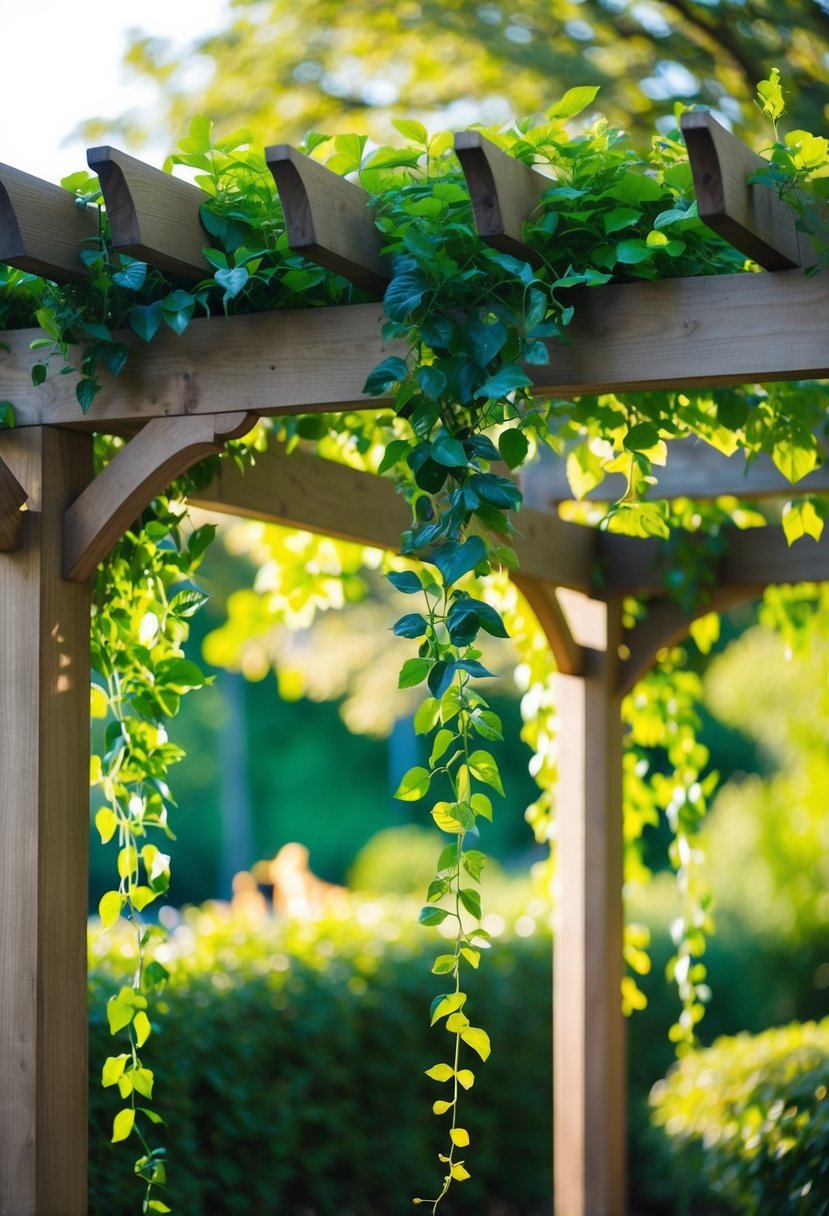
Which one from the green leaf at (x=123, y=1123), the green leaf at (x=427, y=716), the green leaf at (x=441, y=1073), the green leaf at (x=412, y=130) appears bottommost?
the green leaf at (x=123, y=1123)

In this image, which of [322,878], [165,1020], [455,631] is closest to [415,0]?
[165,1020]

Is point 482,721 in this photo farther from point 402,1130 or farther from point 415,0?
point 415,0

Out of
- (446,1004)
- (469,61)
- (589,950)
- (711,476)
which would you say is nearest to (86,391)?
(446,1004)

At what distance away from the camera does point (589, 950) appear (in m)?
4.50

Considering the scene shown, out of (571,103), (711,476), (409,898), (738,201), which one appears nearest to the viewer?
(738,201)

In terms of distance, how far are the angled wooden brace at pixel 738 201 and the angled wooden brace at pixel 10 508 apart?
1.24 m

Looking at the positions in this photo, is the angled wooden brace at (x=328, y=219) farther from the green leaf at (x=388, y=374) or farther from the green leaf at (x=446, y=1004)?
the green leaf at (x=446, y=1004)

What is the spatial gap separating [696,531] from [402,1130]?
2.53 meters

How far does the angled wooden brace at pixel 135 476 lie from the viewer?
2.46 meters

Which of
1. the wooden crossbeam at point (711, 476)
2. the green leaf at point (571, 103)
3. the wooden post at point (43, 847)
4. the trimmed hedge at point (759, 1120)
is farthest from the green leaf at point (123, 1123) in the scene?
the wooden crossbeam at point (711, 476)

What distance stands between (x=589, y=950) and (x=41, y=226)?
3.02 m

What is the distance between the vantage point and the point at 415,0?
676 cm

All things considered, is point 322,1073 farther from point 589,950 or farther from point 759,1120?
point 759,1120

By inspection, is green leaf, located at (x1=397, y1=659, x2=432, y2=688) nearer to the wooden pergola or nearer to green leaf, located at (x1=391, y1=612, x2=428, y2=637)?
green leaf, located at (x1=391, y1=612, x2=428, y2=637)
